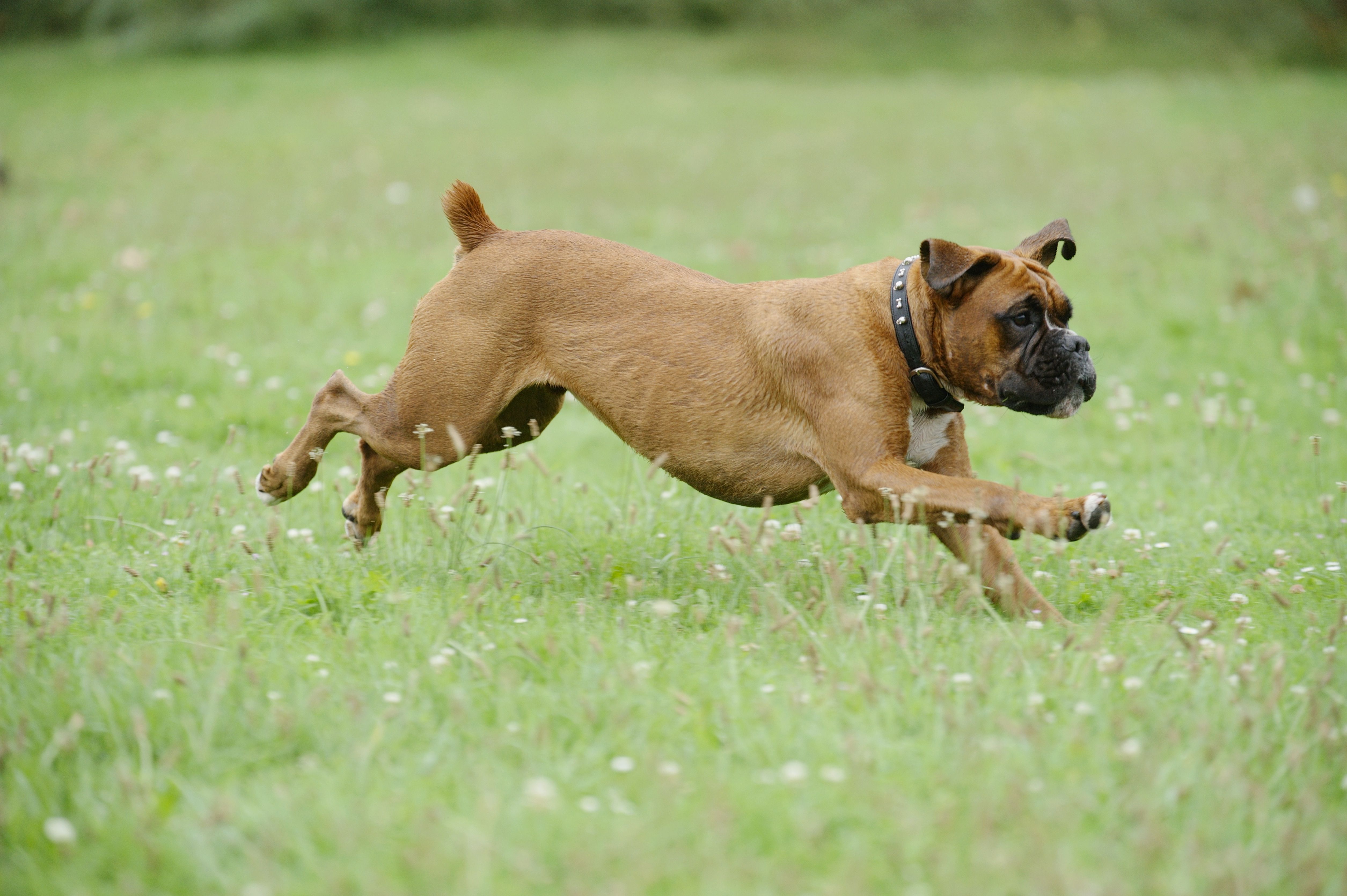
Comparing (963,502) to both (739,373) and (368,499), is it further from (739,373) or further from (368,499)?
(368,499)

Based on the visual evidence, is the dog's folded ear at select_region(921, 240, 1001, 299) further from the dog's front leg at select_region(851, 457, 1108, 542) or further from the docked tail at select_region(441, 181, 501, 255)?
the docked tail at select_region(441, 181, 501, 255)

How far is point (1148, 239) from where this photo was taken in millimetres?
10703

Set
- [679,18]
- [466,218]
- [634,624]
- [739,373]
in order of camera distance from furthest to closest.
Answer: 1. [679,18]
2. [466,218]
3. [739,373]
4. [634,624]

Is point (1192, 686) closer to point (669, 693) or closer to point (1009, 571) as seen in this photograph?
point (1009, 571)

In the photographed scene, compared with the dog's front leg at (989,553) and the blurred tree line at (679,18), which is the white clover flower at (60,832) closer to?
the dog's front leg at (989,553)

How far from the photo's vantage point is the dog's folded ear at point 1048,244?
476cm

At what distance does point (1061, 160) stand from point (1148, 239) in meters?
4.07

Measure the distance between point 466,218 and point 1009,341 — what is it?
2.19 meters

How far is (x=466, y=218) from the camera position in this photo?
16.3ft

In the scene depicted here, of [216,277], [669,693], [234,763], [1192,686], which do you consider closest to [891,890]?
[669,693]

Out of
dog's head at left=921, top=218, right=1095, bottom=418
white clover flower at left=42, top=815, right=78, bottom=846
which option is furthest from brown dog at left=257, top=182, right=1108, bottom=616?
white clover flower at left=42, top=815, right=78, bottom=846

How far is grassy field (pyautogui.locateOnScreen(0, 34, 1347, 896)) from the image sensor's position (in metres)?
2.77

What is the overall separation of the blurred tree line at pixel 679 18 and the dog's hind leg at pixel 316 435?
879 inches

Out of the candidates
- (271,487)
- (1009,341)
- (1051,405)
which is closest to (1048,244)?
(1009,341)
